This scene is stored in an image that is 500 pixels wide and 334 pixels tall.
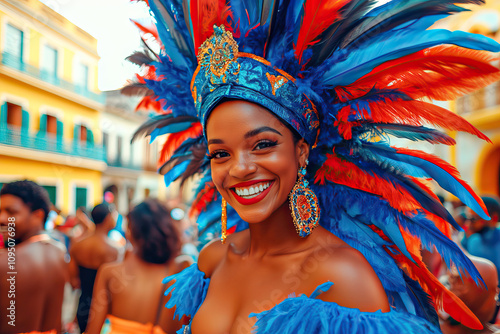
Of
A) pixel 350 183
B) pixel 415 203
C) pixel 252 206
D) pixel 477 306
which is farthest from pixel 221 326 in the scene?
pixel 477 306

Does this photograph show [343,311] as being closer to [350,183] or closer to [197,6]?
[350,183]

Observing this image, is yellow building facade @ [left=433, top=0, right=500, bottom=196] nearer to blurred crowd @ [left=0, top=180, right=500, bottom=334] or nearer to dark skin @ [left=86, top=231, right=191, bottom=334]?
blurred crowd @ [left=0, top=180, right=500, bottom=334]

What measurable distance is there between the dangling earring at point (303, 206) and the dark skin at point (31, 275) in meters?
2.10

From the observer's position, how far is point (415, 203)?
1.46 metres

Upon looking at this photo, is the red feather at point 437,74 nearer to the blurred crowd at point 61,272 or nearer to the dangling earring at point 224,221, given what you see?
the dangling earring at point 224,221

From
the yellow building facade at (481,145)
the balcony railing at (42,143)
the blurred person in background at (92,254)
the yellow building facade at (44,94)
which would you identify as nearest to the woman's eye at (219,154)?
the yellow building facade at (44,94)

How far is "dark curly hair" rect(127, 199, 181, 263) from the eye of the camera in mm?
2973

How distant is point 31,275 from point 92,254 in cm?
174

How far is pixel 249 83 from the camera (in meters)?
1.41

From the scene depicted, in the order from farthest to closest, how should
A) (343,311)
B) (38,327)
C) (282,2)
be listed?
(38,327) < (282,2) < (343,311)

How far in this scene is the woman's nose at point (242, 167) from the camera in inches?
54.7

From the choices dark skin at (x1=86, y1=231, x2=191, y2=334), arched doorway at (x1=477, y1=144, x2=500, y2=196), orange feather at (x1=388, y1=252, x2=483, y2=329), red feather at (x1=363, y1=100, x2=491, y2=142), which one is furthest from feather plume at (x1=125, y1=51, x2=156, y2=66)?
arched doorway at (x1=477, y1=144, x2=500, y2=196)

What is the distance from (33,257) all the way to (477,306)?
315 centimetres

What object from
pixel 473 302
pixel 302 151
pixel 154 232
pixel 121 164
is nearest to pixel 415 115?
pixel 302 151
